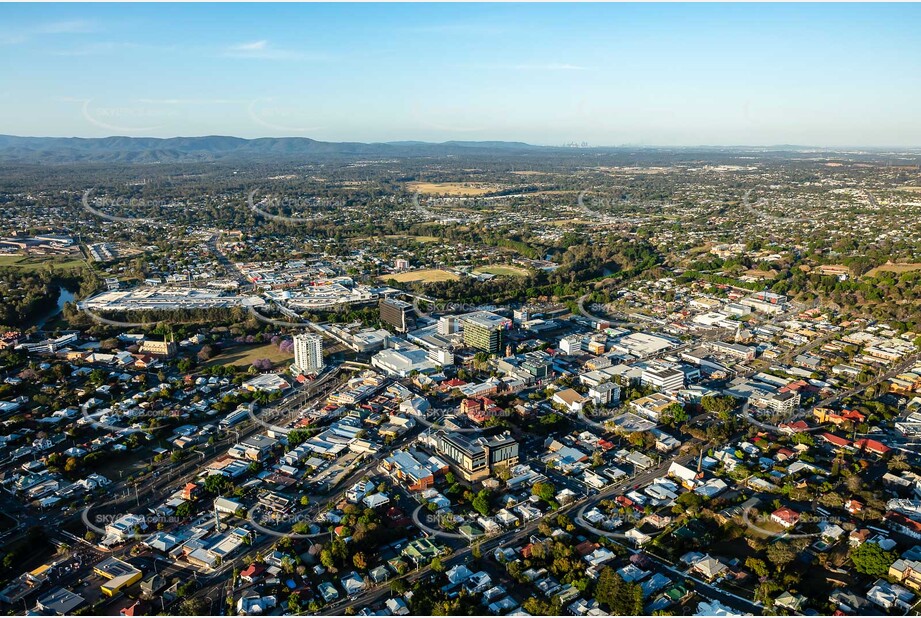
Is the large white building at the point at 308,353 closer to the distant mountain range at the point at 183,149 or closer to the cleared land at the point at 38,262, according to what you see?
the cleared land at the point at 38,262

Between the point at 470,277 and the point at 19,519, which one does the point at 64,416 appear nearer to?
the point at 19,519

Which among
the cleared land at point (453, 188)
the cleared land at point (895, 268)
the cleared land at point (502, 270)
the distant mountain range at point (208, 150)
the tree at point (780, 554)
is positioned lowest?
the tree at point (780, 554)

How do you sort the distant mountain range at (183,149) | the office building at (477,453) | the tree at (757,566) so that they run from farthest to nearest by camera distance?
the distant mountain range at (183,149), the office building at (477,453), the tree at (757,566)

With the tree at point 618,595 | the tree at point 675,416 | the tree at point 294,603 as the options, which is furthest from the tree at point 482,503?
the tree at point 675,416

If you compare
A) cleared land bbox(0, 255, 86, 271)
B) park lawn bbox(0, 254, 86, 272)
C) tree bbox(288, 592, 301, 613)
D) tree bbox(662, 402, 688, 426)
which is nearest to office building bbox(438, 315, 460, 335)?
tree bbox(662, 402, 688, 426)

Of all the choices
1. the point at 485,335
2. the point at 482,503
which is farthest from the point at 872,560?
the point at 485,335

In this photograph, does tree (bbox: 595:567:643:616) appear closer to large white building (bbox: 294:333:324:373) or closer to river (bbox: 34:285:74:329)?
large white building (bbox: 294:333:324:373)

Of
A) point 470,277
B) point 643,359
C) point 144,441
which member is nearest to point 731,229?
point 470,277

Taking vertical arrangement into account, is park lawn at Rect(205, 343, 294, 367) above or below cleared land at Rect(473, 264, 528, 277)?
below
